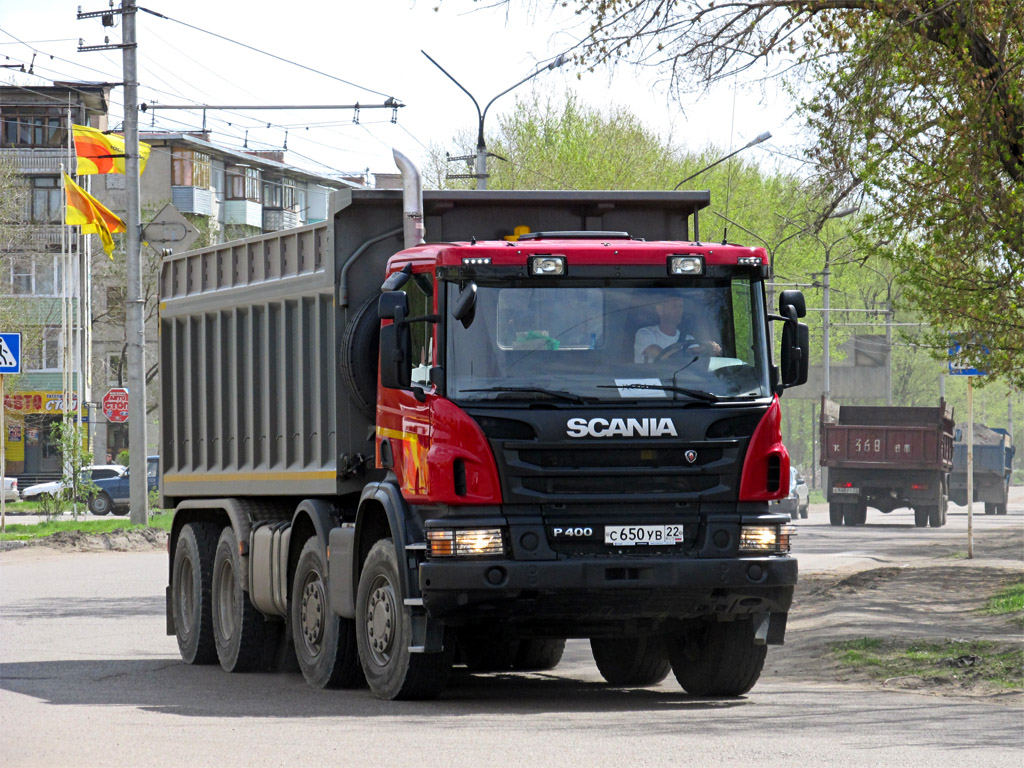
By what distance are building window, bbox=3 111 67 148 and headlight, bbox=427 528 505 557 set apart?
6697 cm

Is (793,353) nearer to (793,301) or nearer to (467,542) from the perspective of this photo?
(793,301)

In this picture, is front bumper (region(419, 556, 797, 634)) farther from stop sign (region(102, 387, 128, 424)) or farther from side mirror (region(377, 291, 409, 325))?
stop sign (region(102, 387, 128, 424))

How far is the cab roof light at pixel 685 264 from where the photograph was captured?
10.2 m

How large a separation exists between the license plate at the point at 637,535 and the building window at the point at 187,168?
68.8 meters

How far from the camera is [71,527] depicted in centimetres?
3316

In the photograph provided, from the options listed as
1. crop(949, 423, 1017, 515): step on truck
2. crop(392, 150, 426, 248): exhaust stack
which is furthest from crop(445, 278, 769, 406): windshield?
crop(949, 423, 1017, 515): step on truck

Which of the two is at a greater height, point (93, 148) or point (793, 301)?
point (93, 148)

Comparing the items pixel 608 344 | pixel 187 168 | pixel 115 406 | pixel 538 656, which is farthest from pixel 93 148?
pixel 187 168

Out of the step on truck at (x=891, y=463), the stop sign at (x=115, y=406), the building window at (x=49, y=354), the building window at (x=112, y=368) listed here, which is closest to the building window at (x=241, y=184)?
the building window at (x=112, y=368)

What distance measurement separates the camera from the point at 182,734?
9109mm

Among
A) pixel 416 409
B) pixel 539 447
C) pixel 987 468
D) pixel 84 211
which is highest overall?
pixel 84 211

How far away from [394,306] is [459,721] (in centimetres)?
234

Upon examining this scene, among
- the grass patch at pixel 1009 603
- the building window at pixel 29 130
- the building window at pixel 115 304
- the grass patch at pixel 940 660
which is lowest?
the grass patch at pixel 1009 603

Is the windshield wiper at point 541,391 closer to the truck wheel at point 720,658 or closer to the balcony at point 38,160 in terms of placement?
the truck wheel at point 720,658
